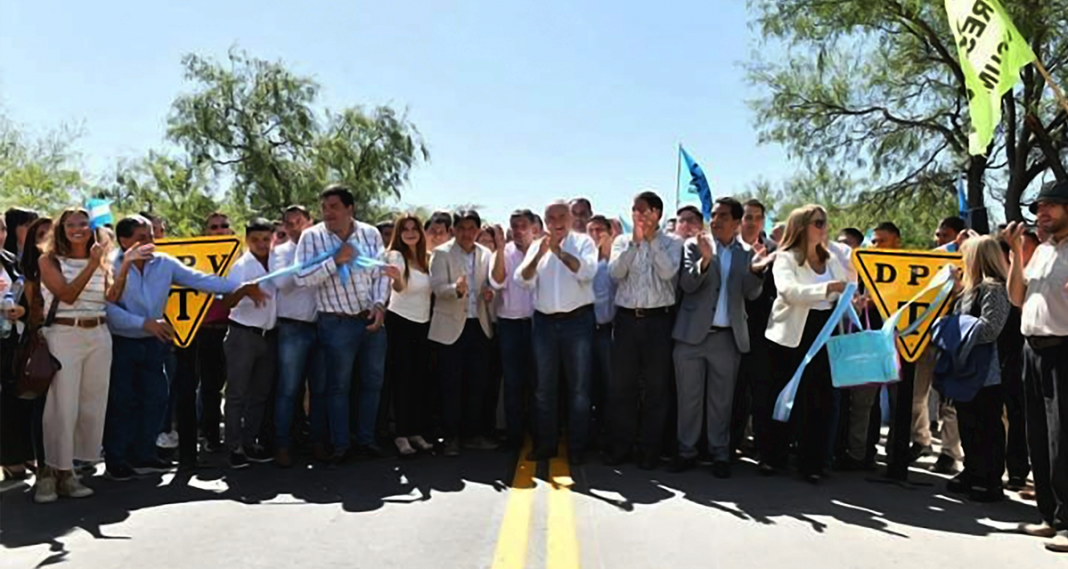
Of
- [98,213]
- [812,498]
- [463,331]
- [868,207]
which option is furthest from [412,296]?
[868,207]

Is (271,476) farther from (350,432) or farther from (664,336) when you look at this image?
(664,336)

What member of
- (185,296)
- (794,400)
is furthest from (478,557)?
(185,296)

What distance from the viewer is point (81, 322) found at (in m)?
6.38

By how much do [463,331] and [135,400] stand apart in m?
2.74

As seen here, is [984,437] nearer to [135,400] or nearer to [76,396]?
[135,400]

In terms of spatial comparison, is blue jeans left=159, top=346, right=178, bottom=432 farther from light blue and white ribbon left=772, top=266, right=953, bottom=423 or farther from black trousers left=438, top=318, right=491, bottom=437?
light blue and white ribbon left=772, top=266, right=953, bottom=423

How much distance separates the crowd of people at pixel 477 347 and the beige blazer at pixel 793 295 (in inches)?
0.7

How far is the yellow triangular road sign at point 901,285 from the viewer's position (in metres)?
7.34

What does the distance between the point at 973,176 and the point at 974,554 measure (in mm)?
21060

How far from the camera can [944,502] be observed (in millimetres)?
6324

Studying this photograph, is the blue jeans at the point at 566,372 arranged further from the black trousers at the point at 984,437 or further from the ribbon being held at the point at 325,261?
the black trousers at the point at 984,437

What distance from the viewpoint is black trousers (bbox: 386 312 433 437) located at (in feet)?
A: 25.5

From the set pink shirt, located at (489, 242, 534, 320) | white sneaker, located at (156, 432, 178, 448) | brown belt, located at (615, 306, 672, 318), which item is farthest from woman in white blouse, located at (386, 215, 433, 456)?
white sneaker, located at (156, 432, 178, 448)

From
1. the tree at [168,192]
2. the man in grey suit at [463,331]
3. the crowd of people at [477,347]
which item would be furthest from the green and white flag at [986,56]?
the tree at [168,192]
